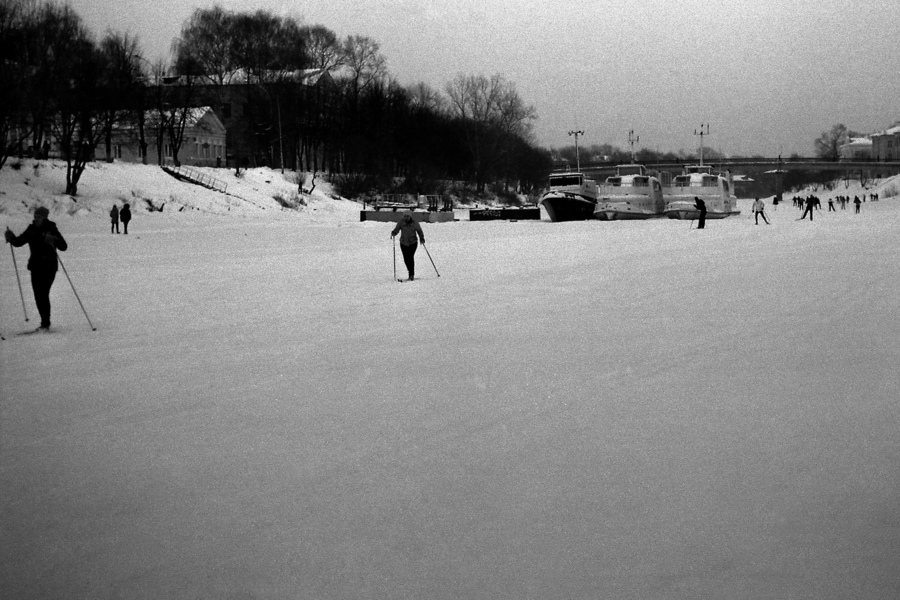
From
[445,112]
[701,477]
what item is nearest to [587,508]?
[701,477]

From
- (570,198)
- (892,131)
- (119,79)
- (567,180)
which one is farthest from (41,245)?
(892,131)

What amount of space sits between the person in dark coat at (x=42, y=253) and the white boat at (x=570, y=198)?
46.1 metres

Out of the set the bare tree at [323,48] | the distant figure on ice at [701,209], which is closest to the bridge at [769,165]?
the bare tree at [323,48]

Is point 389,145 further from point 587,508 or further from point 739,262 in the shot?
point 587,508

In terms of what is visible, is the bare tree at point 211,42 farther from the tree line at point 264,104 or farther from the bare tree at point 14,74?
the bare tree at point 14,74

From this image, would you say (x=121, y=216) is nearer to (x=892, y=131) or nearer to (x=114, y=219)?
(x=114, y=219)

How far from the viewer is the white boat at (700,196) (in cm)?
6029

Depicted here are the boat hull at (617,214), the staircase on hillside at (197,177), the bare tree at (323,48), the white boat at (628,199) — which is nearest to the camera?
the staircase on hillside at (197,177)

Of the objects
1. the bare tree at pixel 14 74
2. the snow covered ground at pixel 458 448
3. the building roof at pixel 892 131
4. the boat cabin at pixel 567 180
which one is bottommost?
the snow covered ground at pixel 458 448

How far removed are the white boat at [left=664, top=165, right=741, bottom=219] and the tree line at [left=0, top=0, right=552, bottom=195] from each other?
24.3m

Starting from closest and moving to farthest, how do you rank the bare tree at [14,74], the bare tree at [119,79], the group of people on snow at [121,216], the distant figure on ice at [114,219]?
the group of people on snow at [121,216], the distant figure on ice at [114,219], the bare tree at [14,74], the bare tree at [119,79]

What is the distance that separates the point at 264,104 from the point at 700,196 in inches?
1456

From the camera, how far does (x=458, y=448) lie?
19.7 feet

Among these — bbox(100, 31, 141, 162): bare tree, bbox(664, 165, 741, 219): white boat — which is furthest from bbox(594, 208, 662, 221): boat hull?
bbox(100, 31, 141, 162): bare tree
